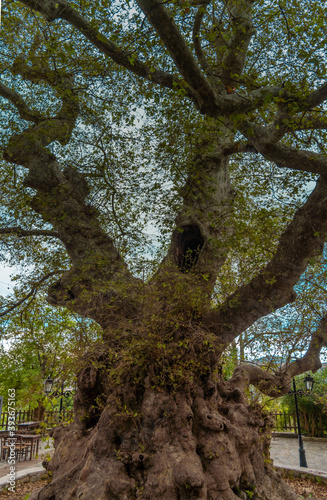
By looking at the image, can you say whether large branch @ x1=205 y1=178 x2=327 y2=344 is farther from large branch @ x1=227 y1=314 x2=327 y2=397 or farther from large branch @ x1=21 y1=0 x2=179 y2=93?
large branch @ x1=21 y1=0 x2=179 y2=93

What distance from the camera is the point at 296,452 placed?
36.4ft

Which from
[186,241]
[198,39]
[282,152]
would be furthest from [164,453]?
[198,39]

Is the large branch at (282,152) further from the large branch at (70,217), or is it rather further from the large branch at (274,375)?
the large branch at (274,375)

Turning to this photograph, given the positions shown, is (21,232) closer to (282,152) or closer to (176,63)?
(176,63)

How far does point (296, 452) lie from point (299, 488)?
5104 mm

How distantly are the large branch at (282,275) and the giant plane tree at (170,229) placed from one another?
22mm

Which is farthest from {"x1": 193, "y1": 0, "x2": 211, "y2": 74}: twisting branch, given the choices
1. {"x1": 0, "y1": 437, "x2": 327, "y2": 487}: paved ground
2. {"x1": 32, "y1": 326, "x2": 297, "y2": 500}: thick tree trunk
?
{"x1": 0, "y1": 437, "x2": 327, "y2": 487}: paved ground

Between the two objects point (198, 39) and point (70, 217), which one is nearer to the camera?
point (198, 39)

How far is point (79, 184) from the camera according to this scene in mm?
7121

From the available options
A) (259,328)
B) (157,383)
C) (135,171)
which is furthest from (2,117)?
(259,328)

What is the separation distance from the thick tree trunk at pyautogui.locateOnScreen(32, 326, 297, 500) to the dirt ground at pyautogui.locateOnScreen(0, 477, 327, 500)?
72.9 inches

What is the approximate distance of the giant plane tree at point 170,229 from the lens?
13.6 ft

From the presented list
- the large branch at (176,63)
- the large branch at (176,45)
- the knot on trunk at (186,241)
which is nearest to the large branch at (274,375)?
the knot on trunk at (186,241)

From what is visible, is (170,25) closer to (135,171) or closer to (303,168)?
(303,168)
